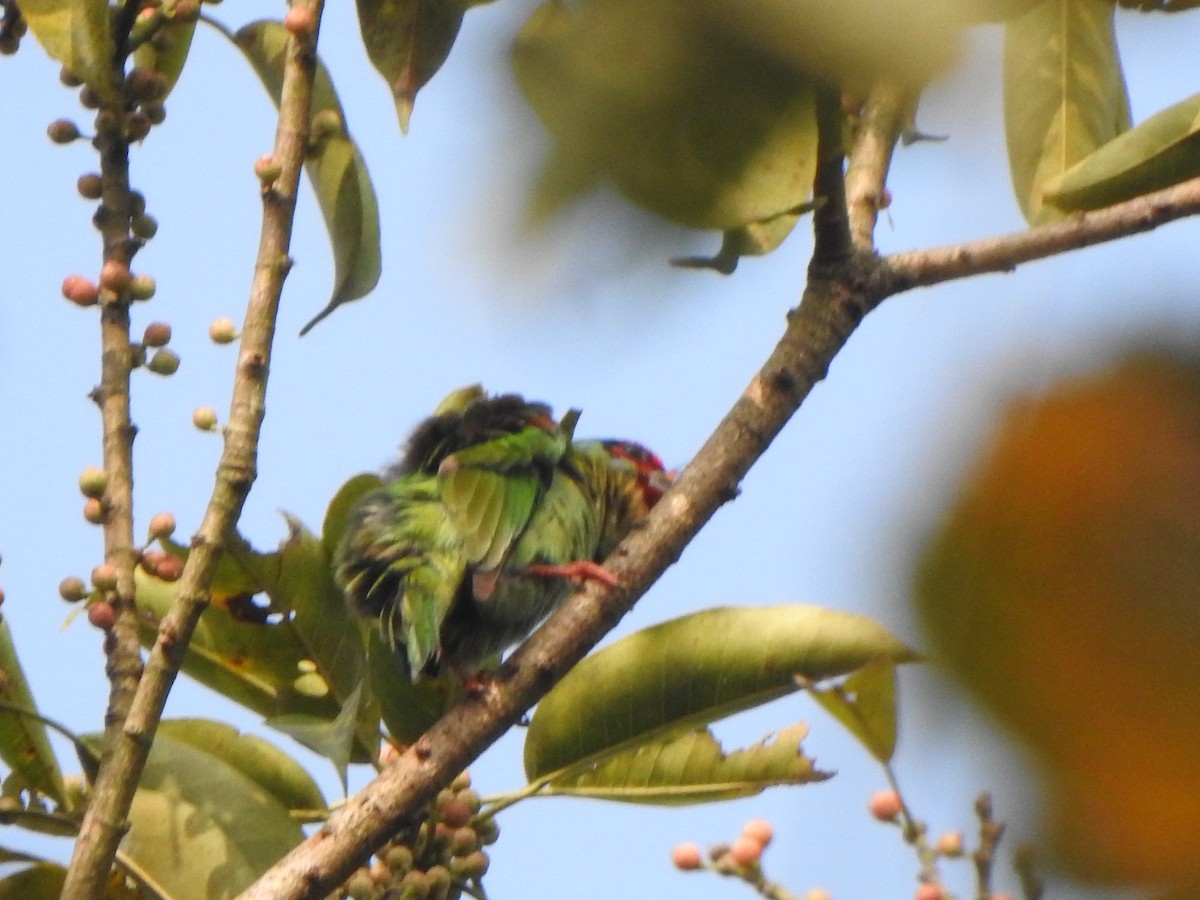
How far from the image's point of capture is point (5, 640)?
204cm

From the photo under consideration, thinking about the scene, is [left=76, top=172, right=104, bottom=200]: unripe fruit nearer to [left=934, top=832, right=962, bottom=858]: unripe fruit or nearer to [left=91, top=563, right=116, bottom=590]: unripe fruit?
[left=91, top=563, right=116, bottom=590]: unripe fruit

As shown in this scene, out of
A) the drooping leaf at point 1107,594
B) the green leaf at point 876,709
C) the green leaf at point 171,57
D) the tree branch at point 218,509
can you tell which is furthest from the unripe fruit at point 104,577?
the drooping leaf at point 1107,594

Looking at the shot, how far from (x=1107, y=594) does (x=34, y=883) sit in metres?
1.83

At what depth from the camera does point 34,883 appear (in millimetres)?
1995

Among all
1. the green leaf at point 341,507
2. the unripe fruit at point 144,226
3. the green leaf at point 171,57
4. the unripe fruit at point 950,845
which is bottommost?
the unripe fruit at point 950,845

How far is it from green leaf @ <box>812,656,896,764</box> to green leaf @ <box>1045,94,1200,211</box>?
610 mm

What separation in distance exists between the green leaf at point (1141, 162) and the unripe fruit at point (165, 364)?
122cm

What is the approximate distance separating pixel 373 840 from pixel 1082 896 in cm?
139

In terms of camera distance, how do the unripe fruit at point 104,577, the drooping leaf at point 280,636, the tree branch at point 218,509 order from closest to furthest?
the tree branch at point 218,509 → the unripe fruit at point 104,577 → the drooping leaf at point 280,636

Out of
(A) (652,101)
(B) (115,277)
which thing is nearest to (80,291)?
(B) (115,277)

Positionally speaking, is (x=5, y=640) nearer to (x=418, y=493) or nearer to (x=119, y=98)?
(x=119, y=98)

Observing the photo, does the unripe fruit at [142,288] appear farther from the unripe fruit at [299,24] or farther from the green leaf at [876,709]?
the green leaf at [876,709]

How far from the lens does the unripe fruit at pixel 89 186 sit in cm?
214

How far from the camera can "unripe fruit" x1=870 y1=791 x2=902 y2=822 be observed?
662 millimetres
